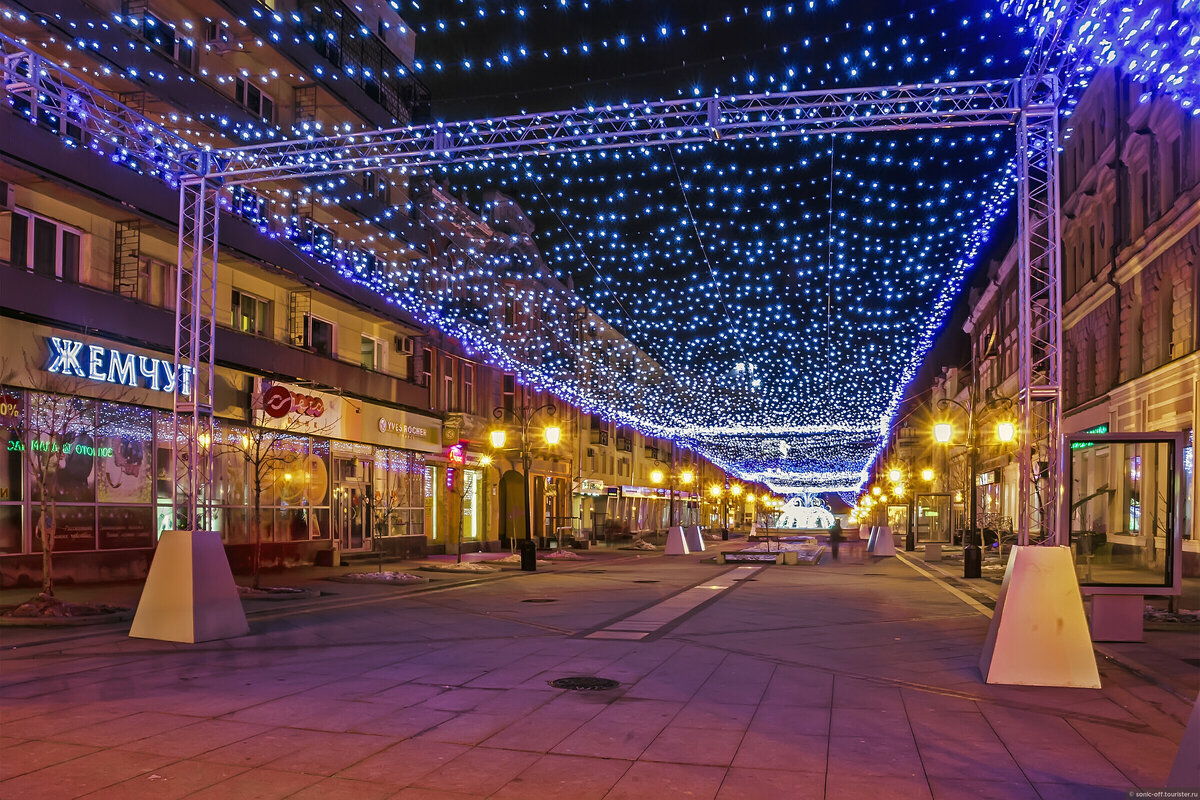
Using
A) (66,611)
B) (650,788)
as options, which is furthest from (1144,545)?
(66,611)

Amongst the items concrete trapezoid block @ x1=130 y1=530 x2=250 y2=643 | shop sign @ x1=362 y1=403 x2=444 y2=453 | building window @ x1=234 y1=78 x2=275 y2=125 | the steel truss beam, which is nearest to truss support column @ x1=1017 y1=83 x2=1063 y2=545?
the steel truss beam

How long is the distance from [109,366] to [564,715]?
50.4 feet

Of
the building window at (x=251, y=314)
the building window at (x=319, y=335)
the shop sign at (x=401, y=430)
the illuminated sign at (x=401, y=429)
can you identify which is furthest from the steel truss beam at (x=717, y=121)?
the illuminated sign at (x=401, y=429)

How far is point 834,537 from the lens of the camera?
38156 mm

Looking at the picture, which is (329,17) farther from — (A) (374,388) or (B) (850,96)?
(B) (850,96)

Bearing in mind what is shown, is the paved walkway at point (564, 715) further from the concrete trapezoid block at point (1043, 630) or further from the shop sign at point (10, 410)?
the shop sign at point (10, 410)

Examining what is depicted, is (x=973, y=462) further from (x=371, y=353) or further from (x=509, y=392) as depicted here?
(x=509, y=392)

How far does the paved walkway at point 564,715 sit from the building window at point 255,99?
52.6 feet

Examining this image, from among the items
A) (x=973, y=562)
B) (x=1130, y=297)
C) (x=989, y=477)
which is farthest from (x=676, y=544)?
(x=989, y=477)

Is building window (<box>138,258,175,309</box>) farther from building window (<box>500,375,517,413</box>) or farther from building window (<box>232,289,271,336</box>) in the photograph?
building window (<box>500,375,517,413</box>)

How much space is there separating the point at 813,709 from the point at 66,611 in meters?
11.4

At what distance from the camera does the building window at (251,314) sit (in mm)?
24922

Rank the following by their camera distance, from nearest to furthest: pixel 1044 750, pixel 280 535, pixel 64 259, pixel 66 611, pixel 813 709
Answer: pixel 1044 750, pixel 813 709, pixel 66 611, pixel 64 259, pixel 280 535

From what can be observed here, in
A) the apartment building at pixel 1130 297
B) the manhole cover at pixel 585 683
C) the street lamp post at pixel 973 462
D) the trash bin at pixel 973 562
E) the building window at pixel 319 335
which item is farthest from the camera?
the building window at pixel 319 335
